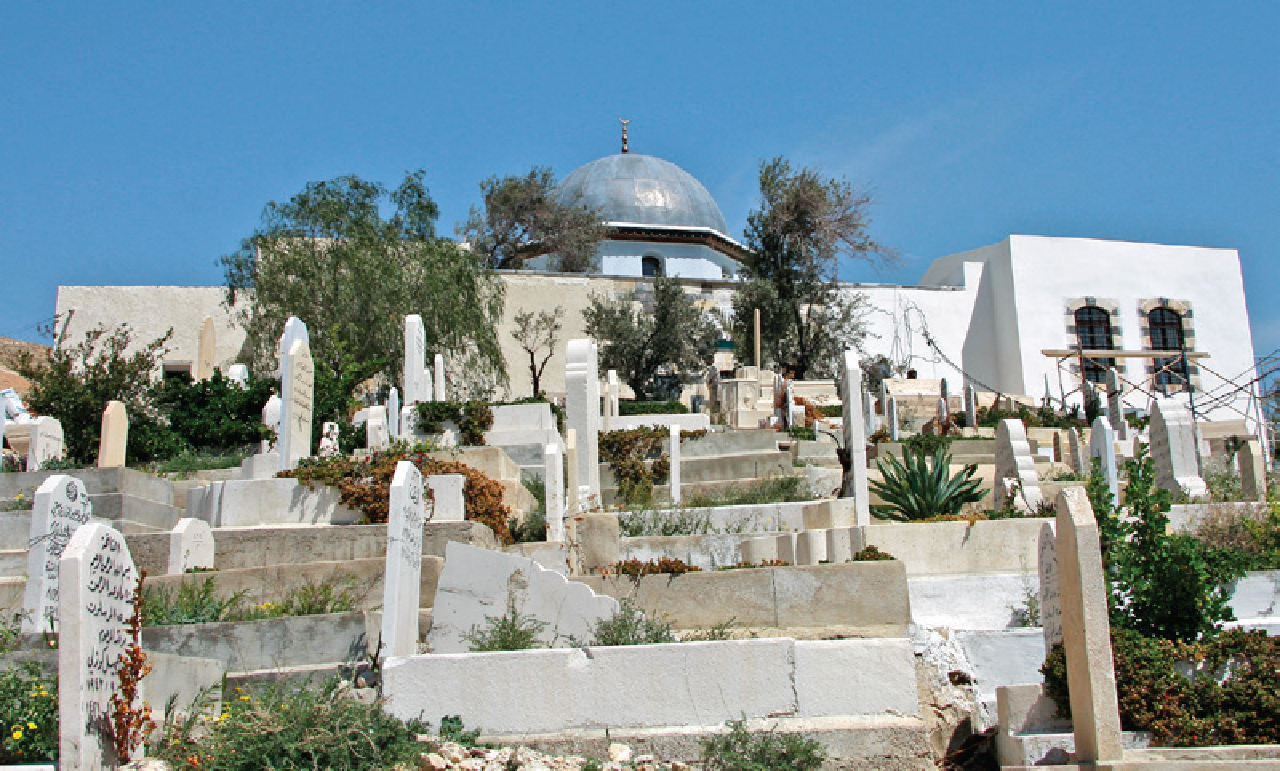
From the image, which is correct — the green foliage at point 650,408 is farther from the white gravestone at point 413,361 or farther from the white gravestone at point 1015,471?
the white gravestone at point 1015,471

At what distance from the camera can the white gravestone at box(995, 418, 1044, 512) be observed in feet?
40.7

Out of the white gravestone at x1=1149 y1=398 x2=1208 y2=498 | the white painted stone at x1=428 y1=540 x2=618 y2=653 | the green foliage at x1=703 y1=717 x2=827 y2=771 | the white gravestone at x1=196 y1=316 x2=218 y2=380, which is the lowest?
the green foliage at x1=703 y1=717 x2=827 y2=771

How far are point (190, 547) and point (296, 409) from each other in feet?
11.5

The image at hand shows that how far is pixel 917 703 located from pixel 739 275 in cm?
2996

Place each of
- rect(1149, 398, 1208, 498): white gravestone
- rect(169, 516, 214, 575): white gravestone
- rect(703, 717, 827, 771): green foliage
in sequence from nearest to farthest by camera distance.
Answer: rect(703, 717, 827, 771): green foliage, rect(169, 516, 214, 575): white gravestone, rect(1149, 398, 1208, 498): white gravestone

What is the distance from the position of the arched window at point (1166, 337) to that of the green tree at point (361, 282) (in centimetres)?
2399

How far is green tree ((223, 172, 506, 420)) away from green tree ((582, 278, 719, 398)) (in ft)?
14.8

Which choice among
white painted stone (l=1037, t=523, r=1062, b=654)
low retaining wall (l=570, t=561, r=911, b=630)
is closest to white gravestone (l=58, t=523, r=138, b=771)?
low retaining wall (l=570, t=561, r=911, b=630)

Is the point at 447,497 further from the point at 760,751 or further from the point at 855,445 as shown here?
the point at 760,751

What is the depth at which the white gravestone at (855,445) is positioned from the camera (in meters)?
12.8

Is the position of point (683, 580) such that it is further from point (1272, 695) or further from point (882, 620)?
point (1272, 695)

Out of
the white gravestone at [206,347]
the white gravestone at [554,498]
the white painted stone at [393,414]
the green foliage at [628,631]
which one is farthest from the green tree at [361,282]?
the green foliage at [628,631]

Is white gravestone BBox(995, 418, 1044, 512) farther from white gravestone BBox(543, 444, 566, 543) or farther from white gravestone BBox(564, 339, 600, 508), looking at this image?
white gravestone BBox(543, 444, 566, 543)

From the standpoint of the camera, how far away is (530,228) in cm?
3972
